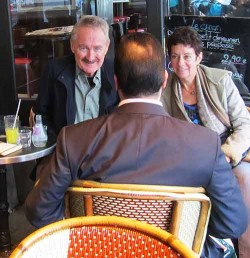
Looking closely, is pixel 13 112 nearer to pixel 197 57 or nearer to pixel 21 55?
pixel 21 55

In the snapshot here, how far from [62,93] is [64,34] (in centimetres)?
120

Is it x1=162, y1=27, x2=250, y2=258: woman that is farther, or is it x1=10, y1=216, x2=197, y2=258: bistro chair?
x1=162, y1=27, x2=250, y2=258: woman

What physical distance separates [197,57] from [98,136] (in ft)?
3.73

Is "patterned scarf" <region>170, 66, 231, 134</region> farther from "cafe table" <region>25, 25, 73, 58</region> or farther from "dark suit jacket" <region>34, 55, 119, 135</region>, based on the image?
"cafe table" <region>25, 25, 73, 58</region>

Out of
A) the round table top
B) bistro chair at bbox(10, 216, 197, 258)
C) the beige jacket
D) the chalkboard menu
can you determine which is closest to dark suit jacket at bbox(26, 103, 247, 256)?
bistro chair at bbox(10, 216, 197, 258)

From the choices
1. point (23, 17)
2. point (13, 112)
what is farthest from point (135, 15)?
point (13, 112)

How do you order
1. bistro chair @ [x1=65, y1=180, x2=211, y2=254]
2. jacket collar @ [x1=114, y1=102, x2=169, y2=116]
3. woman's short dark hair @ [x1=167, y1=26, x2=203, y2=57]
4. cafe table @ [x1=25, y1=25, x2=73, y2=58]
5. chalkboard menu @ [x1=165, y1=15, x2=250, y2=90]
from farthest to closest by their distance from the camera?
cafe table @ [x1=25, y1=25, x2=73, y2=58]
chalkboard menu @ [x1=165, y1=15, x2=250, y2=90]
woman's short dark hair @ [x1=167, y1=26, x2=203, y2=57]
jacket collar @ [x1=114, y1=102, x2=169, y2=116]
bistro chair @ [x1=65, y1=180, x2=211, y2=254]

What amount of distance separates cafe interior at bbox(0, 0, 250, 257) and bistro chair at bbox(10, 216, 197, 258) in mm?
1245

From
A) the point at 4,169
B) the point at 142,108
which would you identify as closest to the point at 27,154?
the point at 4,169

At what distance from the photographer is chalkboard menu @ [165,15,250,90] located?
294cm

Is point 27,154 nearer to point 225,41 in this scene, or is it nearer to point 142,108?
point 142,108

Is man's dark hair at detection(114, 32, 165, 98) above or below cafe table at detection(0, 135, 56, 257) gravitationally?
above

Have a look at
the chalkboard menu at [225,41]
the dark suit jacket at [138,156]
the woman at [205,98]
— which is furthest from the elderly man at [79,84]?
the dark suit jacket at [138,156]

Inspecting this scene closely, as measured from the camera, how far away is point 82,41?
7.89 feet
